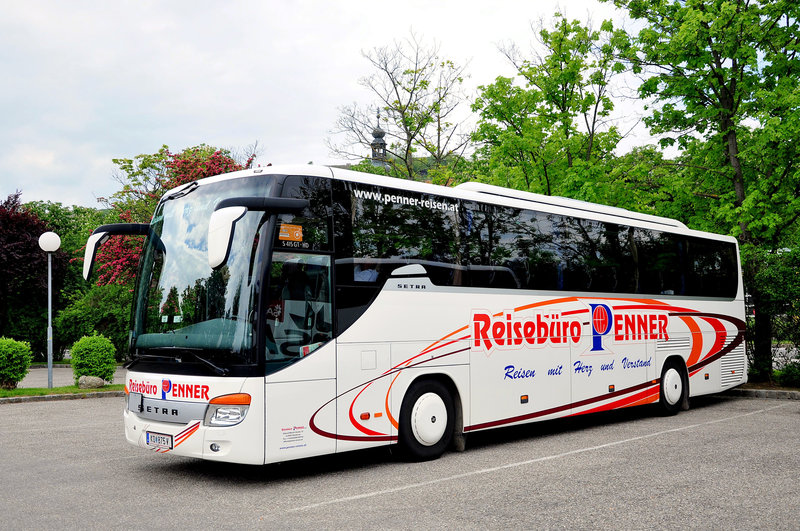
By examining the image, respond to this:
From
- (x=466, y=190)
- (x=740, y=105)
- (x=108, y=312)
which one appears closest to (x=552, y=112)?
(x=740, y=105)

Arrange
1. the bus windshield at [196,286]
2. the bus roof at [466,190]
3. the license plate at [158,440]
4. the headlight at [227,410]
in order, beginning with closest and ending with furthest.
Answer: the headlight at [227,410], the bus windshield at [196,286], the license plate at [158,440], the bus roof at [466,190]

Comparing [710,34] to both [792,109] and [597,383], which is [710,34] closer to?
[792,109]

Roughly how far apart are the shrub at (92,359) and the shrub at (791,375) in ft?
58.4

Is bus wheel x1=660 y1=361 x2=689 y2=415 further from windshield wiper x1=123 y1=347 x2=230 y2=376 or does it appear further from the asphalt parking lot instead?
windshield wiper x1=123 y1=347 x2=230 y2=376

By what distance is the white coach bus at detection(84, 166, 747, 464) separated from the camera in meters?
7.36

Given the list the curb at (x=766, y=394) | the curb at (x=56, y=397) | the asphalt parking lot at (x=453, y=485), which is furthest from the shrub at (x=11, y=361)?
the curb at (x=766, y=394)

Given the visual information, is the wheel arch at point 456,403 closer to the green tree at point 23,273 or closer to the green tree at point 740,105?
the green tree at point 740,105

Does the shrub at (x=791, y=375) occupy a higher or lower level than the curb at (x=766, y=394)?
higher

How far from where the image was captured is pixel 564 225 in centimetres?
1154

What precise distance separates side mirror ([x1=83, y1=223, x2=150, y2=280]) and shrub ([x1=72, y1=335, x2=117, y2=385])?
1245 cm

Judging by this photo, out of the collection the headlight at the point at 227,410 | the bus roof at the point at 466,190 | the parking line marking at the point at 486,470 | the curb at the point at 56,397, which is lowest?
the curb at the point at 56,397

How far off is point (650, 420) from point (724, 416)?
1.53m

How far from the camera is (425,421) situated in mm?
8938

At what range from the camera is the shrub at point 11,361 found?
A: 18312 millimetres
